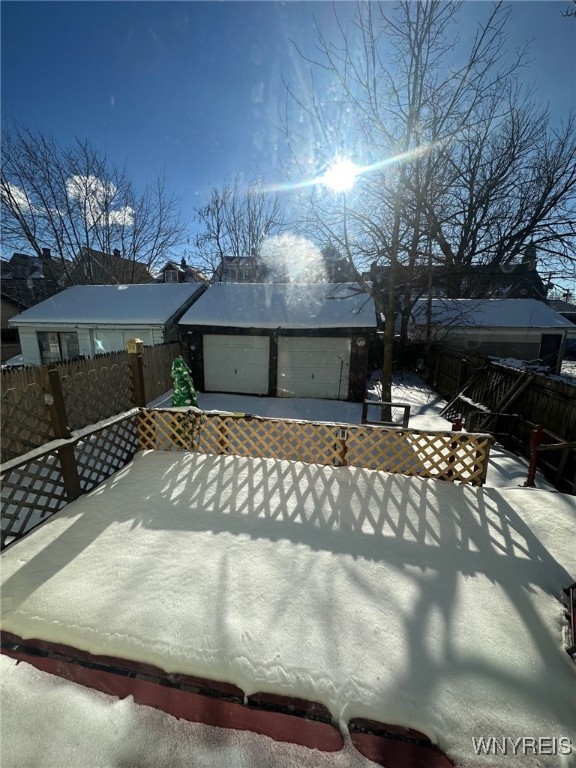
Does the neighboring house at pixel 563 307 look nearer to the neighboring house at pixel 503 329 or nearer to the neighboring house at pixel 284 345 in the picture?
the neighboring house at pixel 503 329

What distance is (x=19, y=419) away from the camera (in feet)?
14.5

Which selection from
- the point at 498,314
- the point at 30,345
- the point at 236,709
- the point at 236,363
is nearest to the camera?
the point at 236,709

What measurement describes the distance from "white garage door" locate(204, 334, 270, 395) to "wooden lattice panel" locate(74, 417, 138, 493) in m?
5.66

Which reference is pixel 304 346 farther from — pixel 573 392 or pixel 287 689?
pixel 287 689

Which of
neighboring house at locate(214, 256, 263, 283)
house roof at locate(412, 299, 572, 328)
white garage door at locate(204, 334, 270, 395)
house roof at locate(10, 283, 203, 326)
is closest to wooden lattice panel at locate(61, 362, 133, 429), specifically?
white garage door at locate(204, 334, 270, 395)

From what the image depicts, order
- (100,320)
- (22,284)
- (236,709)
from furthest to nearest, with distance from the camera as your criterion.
Result: (22,284)
(100,320)
(236,709)

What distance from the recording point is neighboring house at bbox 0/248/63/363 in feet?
67.8

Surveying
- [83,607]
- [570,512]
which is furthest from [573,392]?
[83,607]

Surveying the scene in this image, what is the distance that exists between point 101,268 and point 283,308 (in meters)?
17.5

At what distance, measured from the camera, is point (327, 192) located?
806 cm

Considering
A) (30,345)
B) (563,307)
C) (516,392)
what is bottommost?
(516,392)

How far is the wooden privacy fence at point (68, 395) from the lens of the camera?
4.23 meters

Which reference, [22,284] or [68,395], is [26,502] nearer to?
[68,395]

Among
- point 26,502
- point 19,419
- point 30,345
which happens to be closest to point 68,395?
point 19,419
